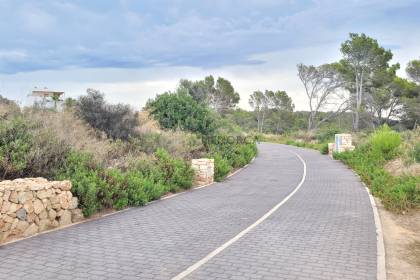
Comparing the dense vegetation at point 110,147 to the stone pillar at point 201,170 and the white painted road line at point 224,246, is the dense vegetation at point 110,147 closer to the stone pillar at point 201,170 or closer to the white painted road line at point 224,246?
the stone pillar at point 201,170

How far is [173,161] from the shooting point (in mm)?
16016

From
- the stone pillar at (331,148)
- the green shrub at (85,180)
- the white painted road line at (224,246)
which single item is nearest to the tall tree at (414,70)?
the stone pillar at (331,148)

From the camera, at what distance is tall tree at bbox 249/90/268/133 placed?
257 ft

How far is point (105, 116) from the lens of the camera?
1844 cm

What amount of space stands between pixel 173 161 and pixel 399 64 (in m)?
44.1

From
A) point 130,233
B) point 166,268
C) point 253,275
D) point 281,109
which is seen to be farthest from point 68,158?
point 281,109

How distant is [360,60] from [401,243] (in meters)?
46.2

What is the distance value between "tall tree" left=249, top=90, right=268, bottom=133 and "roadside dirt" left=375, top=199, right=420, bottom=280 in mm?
65636

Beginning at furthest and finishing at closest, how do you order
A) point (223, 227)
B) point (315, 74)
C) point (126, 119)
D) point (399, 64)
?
point (315, 74) < point (399, 64) < point (126, 119) < point (223, 227)

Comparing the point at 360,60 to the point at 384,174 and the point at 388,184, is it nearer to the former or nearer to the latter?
the point at 384,174

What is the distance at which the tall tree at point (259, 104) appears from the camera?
7844cm

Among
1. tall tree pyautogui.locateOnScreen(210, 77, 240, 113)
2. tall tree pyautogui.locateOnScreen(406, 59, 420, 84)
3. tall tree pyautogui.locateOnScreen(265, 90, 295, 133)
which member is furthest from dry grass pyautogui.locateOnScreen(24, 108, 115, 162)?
tall tree pyautogui.locateOnScreen(265, 90, 295, 133)

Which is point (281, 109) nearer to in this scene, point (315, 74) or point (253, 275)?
point (315, 74)

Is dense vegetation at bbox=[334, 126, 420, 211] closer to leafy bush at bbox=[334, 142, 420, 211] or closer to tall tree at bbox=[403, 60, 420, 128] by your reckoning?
leafy bush at bbox=[334, 142, 420, 211]
